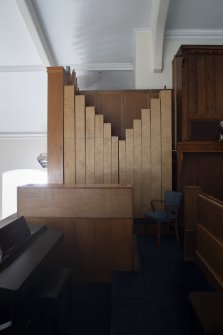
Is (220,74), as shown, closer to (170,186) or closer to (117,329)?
(170,186)

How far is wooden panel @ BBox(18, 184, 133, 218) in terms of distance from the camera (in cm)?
270

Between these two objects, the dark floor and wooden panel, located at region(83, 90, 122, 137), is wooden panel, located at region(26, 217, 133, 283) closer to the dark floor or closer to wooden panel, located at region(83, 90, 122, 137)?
the dark floor

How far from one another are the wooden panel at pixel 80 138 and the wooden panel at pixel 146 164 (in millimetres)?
912

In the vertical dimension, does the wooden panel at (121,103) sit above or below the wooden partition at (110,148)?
above

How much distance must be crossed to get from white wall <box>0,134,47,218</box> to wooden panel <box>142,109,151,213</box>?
275 centimetres

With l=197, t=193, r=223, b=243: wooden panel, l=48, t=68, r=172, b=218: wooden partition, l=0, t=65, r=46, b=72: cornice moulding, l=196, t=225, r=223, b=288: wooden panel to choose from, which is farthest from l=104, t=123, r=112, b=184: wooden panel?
l=0, t=65, r=46, b=72: cornice moulding

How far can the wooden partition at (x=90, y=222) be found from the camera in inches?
106

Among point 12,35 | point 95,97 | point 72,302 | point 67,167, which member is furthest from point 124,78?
point 72,302

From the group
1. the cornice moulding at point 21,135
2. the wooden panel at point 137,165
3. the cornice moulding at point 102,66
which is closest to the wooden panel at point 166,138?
the wooden panel at point 137,165

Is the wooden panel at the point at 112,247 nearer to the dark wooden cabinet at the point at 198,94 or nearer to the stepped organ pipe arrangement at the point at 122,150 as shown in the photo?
the stepped organ pipe arrangement at the point at 122,150

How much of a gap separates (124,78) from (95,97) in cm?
184

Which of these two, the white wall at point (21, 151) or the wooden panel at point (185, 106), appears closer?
the wooden panel at point (185, 106)

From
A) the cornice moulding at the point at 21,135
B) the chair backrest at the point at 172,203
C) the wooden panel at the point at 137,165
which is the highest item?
the cornice moulding at the point at 21,135

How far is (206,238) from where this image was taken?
250 centimetres
